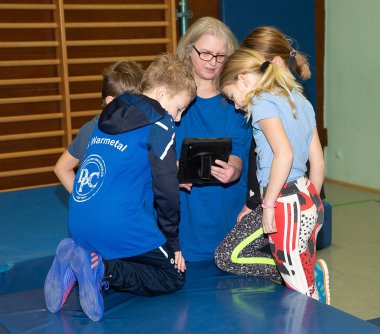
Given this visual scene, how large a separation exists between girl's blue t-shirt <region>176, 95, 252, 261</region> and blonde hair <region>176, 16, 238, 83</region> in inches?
6.1

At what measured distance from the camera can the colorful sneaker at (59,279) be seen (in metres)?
2.40

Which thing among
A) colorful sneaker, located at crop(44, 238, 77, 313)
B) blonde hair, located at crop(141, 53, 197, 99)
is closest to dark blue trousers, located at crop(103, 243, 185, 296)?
colorful sneaker, located at crop(44, 238, 77, 313)

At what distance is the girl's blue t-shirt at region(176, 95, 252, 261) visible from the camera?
2.98 meters

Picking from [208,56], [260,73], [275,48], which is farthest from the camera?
[208,56]

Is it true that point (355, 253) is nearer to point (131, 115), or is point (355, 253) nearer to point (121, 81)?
point (121, 81)

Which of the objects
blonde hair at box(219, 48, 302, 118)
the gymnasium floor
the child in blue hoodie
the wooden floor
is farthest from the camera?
the wooden floor

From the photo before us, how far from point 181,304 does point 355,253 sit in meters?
2.16

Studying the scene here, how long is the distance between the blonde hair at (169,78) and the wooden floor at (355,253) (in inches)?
59.2

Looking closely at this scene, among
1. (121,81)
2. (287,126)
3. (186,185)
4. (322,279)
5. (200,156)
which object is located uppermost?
(121,81)

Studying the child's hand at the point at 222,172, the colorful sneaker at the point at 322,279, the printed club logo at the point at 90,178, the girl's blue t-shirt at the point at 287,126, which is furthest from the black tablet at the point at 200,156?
the colorful sneaker at the point at 322,279

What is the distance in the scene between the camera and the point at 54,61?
504 cm

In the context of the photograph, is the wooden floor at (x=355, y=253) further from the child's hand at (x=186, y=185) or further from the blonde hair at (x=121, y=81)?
the blonde hair at (x=121, y=81)

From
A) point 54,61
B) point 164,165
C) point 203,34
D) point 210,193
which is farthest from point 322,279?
point 54,61

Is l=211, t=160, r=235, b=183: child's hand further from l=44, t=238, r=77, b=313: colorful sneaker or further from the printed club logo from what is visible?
l=44, t=238, r=77, b=313: colorful sneaker
